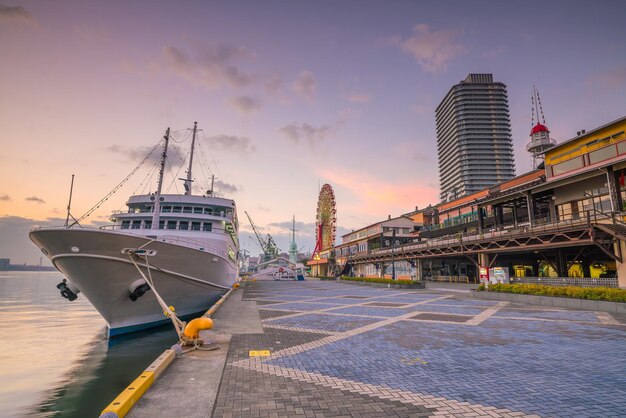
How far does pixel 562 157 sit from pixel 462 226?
1857cm

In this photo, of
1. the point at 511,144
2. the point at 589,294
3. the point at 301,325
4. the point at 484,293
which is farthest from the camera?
the point at 511,144

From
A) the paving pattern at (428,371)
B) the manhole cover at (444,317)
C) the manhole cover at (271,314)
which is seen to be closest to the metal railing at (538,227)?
the paving pattern at (428,371)

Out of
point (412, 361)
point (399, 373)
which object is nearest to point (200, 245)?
point (412, 361)

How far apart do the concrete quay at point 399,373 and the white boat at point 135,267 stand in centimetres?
405

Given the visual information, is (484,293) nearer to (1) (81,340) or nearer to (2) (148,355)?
(2) (148,355)

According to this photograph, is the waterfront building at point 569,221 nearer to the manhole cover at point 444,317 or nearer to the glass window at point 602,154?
the glass window at point 602,154

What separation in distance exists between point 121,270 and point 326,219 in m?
68.8

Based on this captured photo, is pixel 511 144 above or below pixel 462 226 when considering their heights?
above

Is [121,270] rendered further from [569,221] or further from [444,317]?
[569,221]

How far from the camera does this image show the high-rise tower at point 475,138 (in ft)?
465

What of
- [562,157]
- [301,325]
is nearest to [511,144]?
[562,157]

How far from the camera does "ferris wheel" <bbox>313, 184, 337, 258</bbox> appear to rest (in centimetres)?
7562

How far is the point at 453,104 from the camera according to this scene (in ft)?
518

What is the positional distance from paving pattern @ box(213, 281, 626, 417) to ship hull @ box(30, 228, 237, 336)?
581 cm
